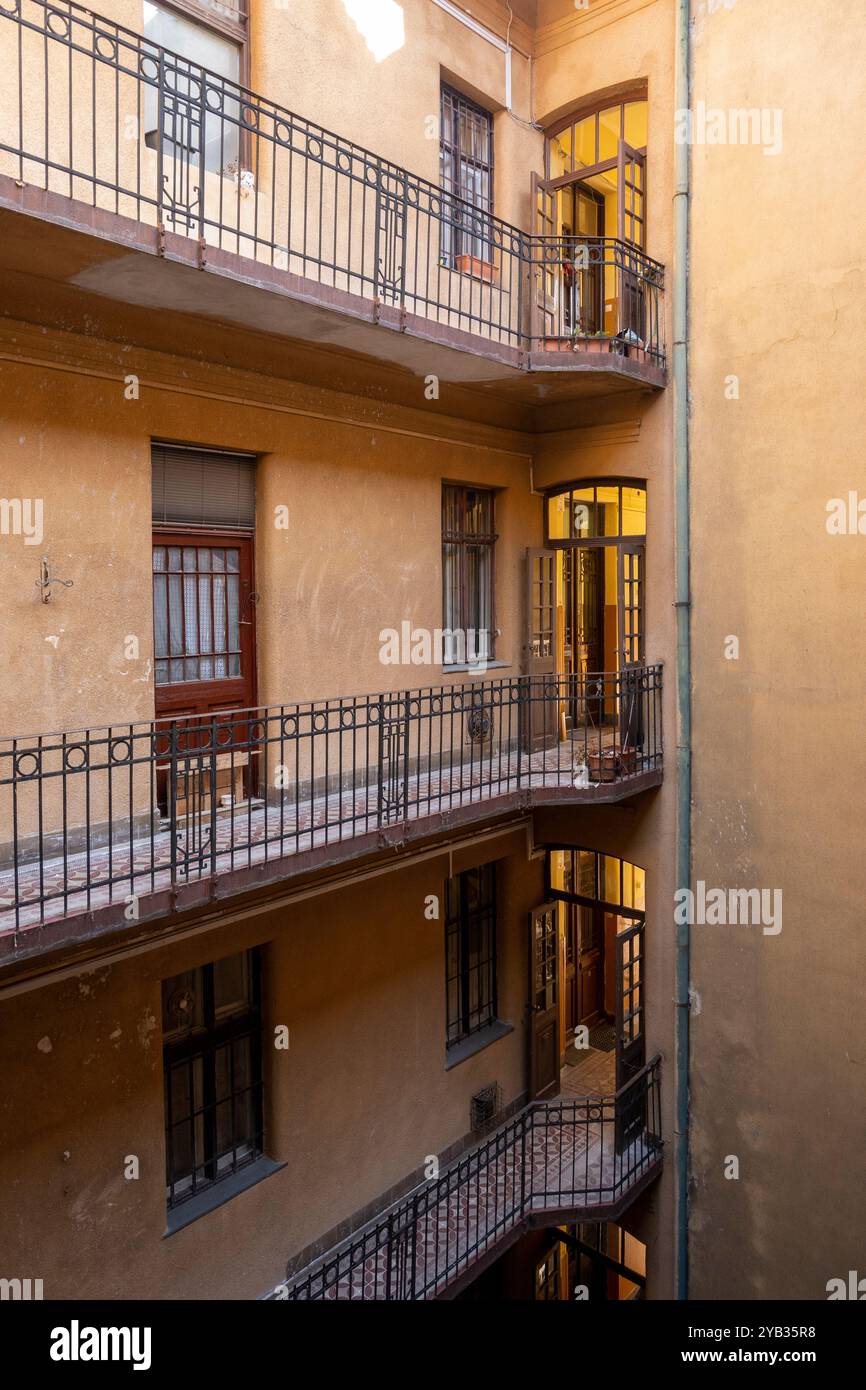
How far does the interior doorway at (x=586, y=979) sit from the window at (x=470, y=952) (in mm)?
544

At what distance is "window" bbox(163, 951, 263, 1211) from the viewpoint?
750 centimetres

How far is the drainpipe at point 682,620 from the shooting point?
30.5 feet

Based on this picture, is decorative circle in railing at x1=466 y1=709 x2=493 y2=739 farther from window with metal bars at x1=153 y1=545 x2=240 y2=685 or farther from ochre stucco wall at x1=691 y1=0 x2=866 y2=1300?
window with metal bars at x1=153 y1=545 x2=240 y2=685

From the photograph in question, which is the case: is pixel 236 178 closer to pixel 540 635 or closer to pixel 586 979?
pixel 540 635

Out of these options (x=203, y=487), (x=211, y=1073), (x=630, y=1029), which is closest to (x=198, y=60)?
(x=203, y=487)

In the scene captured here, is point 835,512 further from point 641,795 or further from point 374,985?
point 374,985

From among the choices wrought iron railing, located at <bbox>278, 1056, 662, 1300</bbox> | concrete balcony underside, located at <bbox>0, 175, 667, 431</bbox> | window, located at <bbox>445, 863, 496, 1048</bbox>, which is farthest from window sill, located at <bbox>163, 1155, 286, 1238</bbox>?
concrete balcony underside, located at <bbox>0, 175, 667, 431</bbox>

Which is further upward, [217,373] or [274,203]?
[274,203]

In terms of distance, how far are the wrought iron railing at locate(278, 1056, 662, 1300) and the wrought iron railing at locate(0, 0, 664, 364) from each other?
765 centimetres

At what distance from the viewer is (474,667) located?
1014cm

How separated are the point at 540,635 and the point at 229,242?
5.39m

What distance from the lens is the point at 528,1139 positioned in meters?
10.6
